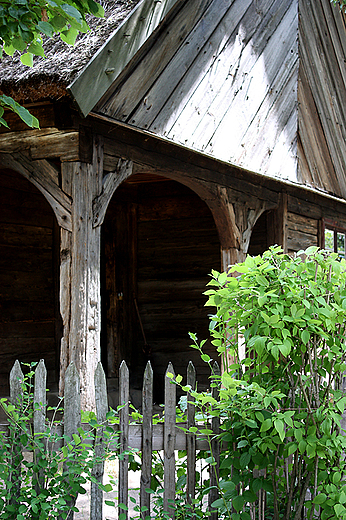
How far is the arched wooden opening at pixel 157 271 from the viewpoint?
8844mm

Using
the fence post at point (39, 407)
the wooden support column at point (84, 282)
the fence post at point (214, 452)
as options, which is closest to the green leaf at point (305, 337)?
the fence post at point (214, 452)

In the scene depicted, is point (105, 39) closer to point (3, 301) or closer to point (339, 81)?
point (3, 301)

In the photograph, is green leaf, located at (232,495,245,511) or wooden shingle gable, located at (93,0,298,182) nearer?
green leaf, located at (232,495,245,511)

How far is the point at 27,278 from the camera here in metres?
7.49

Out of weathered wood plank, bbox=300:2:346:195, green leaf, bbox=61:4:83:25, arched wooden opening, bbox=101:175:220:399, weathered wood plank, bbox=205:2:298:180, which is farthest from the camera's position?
arched wooden opening, bbox=101:175:220:399

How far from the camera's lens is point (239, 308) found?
2650 millimetres

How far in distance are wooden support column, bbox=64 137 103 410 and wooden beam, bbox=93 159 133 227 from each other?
5 centimetres

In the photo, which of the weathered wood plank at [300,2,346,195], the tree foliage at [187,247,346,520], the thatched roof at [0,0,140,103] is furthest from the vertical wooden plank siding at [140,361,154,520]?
the weathered wood plank at [300,2,346,195]

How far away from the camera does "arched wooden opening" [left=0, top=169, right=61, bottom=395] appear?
720 centimetres

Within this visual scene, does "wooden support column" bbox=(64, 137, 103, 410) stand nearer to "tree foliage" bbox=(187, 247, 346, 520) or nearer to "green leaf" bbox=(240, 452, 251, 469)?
"tree foliage" bbox=(187, 247, 346, 520)

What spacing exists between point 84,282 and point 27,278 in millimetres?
2920

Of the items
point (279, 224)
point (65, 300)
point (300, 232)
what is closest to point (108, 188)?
point (65, 300)

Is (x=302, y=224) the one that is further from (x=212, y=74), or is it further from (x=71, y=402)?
(x=71, y=402)

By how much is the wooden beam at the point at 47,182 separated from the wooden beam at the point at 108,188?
233 mm
